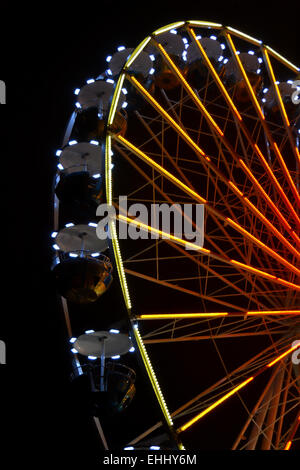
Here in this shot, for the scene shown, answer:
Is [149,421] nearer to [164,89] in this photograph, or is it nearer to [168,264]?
[168,264]

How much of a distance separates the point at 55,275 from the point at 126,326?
230 centimetres

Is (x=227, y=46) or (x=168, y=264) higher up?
(x=227, y=46)

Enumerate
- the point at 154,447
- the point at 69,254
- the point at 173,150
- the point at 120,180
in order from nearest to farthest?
1. the point at 154,447
2. the point at 69,254
3. the point at 120,180
4. the point at 173,150

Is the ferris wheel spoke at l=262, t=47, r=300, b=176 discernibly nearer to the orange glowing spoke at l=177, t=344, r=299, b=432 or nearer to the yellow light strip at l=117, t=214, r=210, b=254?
the yellow light strip at l=117, t=214, r=210, b=254

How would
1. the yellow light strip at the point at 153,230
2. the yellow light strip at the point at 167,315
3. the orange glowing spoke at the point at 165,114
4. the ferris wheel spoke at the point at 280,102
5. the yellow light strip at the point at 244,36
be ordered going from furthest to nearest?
the yellow light strip at the point at 244,36, the ferris wheel spoke at the point at 280,102, the orange glowing spoke at the point at 165,114, the yellow light strip at the point at 153,230, the yellow light strip at the point at 167,315

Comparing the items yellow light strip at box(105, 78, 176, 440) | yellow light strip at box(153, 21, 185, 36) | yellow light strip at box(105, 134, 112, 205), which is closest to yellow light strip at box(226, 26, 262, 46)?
yellow light strip at box(153, 21, 185, 36)

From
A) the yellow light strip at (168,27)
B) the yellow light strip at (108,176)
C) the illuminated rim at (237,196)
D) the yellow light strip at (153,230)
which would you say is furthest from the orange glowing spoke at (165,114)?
the yellow light strip at (153,230)

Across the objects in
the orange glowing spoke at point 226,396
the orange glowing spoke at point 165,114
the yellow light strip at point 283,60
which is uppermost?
the yellow light strip at point 283,60

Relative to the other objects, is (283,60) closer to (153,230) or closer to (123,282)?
(153,230)

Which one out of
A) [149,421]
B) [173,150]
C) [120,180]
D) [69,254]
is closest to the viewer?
[69,254]

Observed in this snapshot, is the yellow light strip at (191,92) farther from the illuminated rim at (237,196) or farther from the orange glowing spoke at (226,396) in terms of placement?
the orange glowing spoke at (226,396)

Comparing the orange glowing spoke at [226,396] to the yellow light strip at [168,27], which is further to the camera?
the yellow light strip at [168,27]

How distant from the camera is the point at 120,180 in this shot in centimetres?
1512
